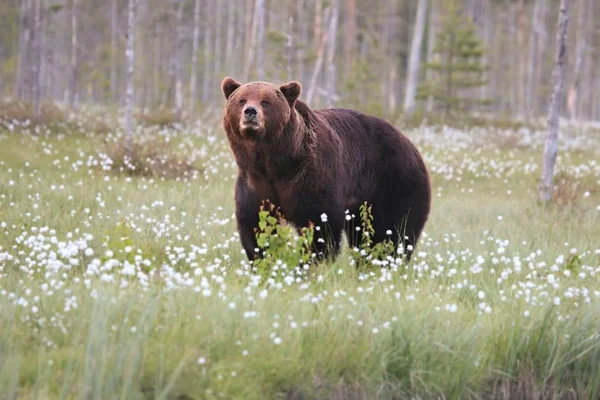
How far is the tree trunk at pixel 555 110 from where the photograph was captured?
1108 cm

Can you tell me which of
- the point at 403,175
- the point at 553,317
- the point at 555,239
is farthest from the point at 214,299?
the point at 555,239

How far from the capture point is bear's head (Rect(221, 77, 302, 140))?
5660mm

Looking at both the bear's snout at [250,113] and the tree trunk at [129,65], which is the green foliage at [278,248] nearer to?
the bear's snout at [250,113]

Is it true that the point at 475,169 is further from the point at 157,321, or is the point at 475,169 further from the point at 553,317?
the point at 157,321

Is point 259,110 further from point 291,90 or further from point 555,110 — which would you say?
point 555,110

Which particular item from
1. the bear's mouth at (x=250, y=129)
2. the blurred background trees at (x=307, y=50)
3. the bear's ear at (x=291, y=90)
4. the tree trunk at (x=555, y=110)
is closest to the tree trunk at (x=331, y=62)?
the blurred background trees at (x=307, y=50)

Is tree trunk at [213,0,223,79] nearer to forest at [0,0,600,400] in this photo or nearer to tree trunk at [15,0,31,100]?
tree trunk at [15,0,31,100]

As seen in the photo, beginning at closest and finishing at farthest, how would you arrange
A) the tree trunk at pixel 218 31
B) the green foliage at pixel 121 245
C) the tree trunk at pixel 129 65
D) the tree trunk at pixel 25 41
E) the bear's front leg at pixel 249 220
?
the green foliage at pixel 121 245 → the bear's front leg at pixel 249 220 → the tree trunk at pixel 129 65 → the tree trunk at pixel 25 41 → the tree trunk at pixel 218 31

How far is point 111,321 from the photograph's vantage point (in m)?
4.15

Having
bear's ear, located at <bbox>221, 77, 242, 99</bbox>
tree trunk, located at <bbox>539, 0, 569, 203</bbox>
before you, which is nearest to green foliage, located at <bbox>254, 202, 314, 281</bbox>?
bear's ear, located at <bbox>221, 77, 242, 99</bbox>

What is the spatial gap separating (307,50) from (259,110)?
131ft

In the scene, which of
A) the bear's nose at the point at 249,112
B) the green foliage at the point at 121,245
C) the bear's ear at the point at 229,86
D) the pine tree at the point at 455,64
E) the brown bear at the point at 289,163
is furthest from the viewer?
the pine tree at the point at 455,64

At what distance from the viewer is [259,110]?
5688 millimetres

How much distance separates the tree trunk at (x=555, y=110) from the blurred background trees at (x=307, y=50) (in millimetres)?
5972
